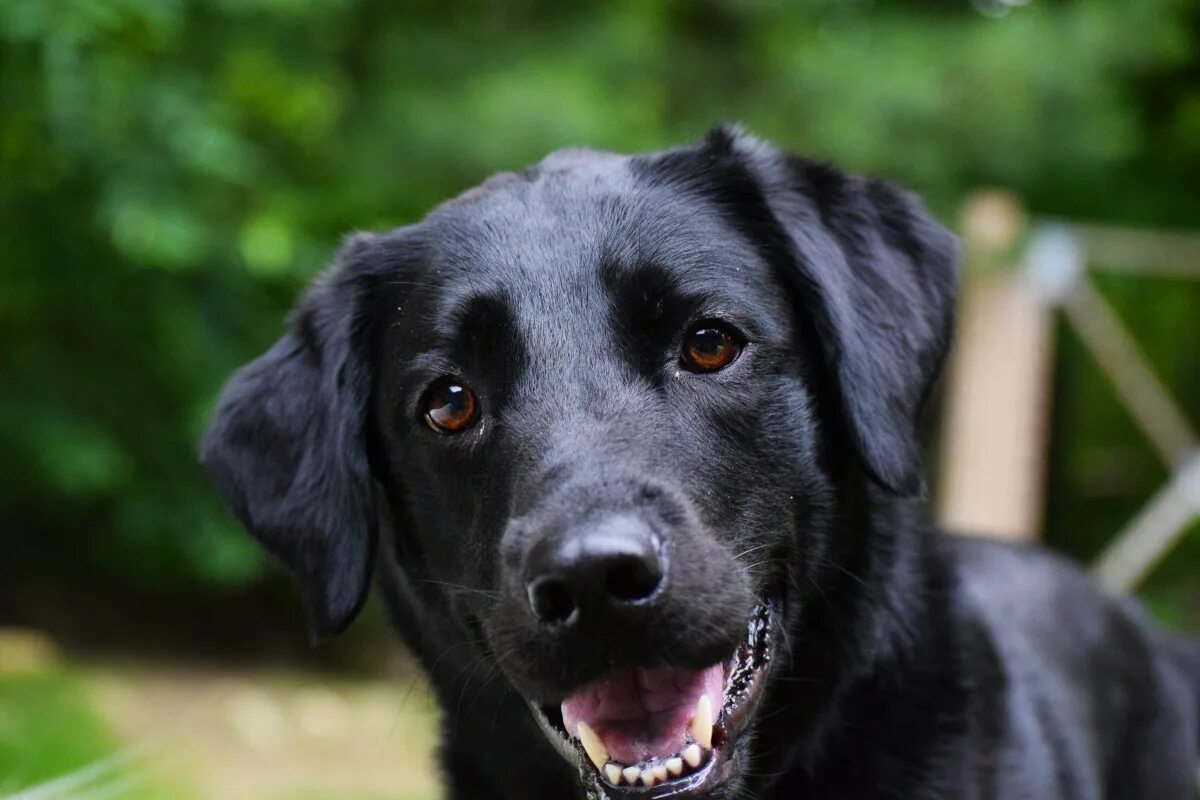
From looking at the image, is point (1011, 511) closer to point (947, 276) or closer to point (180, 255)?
point (947, 276)

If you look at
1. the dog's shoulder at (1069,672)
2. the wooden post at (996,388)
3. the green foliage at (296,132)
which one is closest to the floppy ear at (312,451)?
the dog's shoulder at (1069,672)

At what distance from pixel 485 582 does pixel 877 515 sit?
770 mm

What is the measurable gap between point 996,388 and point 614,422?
3.79 meters

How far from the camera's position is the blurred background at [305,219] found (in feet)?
16.2

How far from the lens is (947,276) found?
2.59 m

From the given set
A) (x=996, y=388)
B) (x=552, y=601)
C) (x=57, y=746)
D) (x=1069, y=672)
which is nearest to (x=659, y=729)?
(x=552, y=601)

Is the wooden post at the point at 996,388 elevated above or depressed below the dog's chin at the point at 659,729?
below

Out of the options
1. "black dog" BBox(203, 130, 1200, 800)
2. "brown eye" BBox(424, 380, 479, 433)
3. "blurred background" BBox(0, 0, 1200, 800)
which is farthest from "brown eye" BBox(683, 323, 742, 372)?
"blurred background" BBox(0, 0, 1200, 800)

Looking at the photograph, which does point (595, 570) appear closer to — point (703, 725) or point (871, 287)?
point (703, 725)

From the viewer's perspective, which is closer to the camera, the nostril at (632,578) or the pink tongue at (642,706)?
the nostril at (632,578)

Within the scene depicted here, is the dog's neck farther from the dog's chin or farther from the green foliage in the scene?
the green foliage

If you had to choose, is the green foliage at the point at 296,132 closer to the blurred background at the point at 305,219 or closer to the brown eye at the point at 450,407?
the blurred background at the point at 305,219

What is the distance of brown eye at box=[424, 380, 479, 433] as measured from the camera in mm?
2293

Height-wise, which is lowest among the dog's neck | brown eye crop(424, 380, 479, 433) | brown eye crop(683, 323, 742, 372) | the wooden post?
the wooden post
